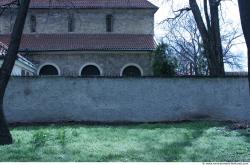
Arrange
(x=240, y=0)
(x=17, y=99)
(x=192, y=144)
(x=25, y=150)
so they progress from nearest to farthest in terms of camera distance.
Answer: (x=240, y=0) < (x=25, y=150) < (x=192, y=144) < (x=17, y=99)

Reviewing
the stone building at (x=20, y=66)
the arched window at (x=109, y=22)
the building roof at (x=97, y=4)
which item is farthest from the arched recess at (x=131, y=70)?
the stone building at (x=20, y=66)

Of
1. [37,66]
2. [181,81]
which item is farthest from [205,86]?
[37,66]

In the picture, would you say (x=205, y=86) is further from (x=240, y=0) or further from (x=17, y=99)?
(x=240, y=0)

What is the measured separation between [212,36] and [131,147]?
664 inches

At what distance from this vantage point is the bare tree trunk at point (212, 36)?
27844mm

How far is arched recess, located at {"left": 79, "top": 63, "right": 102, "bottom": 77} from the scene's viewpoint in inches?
1518

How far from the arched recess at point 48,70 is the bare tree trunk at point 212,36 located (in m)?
13.7

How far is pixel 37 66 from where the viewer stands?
124 ft

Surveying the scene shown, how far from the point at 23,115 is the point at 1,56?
16.6 ft

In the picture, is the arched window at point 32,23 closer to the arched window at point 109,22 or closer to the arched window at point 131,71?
the arched window at point 109,22

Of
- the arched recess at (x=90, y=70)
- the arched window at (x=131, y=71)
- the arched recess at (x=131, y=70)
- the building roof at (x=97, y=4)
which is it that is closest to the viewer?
the arched recess at (x=90, y=70)

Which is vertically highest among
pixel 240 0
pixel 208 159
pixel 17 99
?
pixel 240 0

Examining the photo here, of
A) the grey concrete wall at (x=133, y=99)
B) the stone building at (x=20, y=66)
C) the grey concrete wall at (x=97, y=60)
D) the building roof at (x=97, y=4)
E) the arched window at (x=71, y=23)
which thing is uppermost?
the building roof at (x=97, y=4)

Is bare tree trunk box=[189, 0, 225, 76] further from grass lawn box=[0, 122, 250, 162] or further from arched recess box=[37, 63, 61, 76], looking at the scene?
arched recess box=[37, 63, 61, 76]
